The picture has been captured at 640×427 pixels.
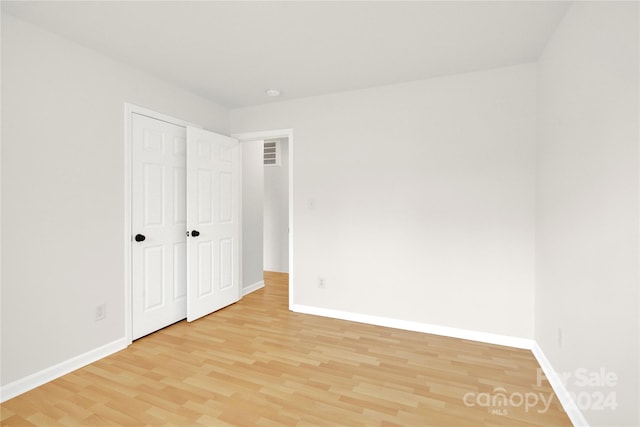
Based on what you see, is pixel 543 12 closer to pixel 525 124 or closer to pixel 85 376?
pixel 525 124

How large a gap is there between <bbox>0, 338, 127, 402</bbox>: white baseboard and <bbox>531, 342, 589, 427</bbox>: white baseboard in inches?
131

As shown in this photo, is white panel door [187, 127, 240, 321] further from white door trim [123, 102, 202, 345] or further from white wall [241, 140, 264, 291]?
white door trim [123, 102, 202, 345]

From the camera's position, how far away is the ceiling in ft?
6.67

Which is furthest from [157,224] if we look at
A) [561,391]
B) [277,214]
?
[561,391]

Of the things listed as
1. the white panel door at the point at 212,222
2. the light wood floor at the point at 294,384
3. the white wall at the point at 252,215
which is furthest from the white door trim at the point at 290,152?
the light wood floor at the point at 294,384

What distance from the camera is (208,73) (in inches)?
119

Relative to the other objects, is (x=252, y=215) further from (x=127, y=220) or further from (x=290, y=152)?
(x=127, y=220)

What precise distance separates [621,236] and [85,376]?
338 cm

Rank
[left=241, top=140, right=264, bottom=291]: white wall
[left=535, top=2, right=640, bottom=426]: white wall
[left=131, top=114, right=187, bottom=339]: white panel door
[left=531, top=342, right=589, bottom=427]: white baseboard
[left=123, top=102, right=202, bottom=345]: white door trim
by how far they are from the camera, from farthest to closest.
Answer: [left=241, top=140, right=264, bottom=291]: white wall → [left=131, top=114, right=187, bottom=339]: white panel door → [left=123, top=102, right=202, bottom=345]: white door trim → [left=531, top=342, right=589, bottom=427]: white baseboard → [left=535, top=2, right=640, bottom=426]: white wall

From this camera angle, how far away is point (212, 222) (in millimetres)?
3676

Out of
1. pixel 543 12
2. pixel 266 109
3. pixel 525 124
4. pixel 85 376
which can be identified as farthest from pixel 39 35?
pixel 525 124

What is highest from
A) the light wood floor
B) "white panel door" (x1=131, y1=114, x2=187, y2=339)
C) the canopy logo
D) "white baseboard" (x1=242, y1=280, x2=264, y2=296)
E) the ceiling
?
the ceiling

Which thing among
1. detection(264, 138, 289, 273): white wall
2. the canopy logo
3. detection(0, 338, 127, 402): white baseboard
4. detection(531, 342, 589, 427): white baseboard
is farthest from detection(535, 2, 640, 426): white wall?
detection(264, 138, 289, 273): white wall

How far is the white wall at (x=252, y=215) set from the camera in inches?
175
